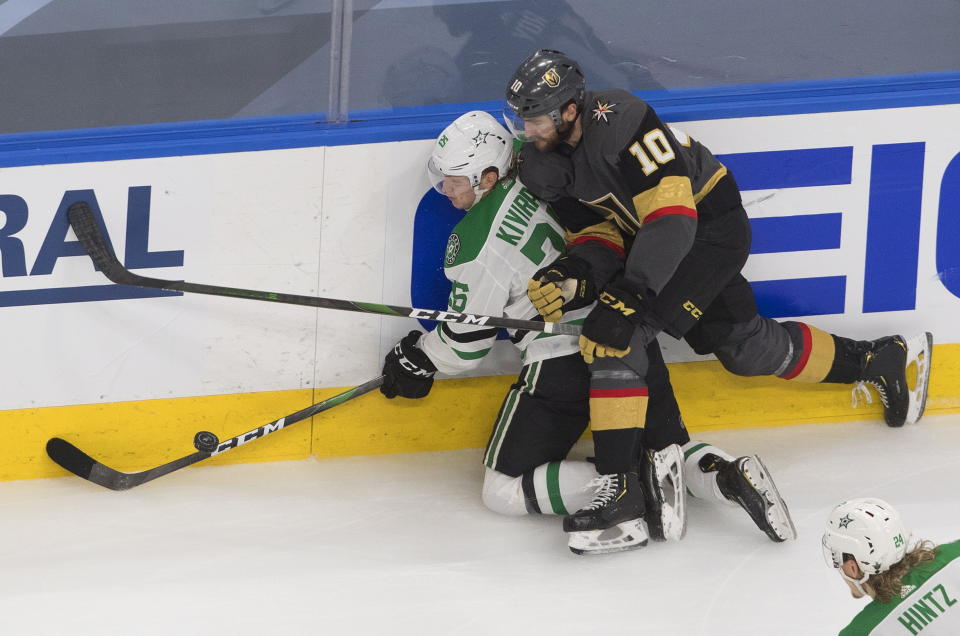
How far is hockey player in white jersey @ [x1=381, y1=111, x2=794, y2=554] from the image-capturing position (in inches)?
109

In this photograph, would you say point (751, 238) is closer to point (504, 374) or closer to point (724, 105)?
point (724, 105)

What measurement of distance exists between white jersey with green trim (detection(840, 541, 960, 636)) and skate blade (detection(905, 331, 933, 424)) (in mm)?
1341

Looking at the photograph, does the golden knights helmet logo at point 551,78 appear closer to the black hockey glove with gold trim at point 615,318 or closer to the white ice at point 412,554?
the black hockey glove with gold trim at point 615,318

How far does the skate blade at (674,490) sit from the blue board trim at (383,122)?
34.3 inches

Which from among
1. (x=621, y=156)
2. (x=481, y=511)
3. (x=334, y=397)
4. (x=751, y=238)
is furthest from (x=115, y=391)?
(x=751, y=238)

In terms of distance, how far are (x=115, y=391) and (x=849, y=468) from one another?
6.36 ft

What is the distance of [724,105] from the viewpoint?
3061mm

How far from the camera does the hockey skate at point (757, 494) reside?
2738mm

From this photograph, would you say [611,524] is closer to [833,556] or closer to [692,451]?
[692,451]

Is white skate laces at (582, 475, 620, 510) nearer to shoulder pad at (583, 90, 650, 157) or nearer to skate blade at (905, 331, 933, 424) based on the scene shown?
shoulder pad at (583, 90, 650, 157)

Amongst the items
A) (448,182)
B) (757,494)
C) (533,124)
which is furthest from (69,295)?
(757,494)

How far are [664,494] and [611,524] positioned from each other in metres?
0.21

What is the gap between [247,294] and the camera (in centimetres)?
289

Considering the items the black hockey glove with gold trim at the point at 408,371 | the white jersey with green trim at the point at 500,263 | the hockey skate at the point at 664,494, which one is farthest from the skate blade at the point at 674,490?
the black hockey glove with gold trim at the point at 408,371
